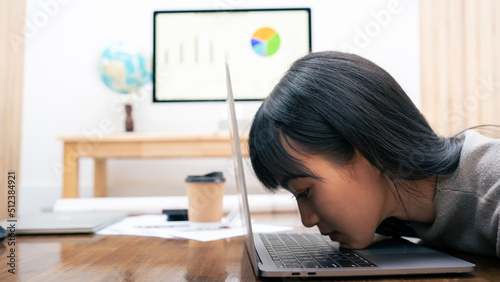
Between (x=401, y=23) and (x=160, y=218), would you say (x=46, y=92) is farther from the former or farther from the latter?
(x=401, y=23)

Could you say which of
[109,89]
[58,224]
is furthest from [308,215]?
[109,89]

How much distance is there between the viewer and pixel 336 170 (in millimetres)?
577

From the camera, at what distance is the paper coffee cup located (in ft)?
2.61

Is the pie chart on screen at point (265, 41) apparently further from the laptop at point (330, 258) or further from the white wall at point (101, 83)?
the laptop at point (330, 258)

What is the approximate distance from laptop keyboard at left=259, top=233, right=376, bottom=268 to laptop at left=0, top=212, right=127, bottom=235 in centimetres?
33

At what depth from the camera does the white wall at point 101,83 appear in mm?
2721

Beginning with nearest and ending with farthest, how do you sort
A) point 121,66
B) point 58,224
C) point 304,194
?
point 304,194
point 58,224
point 121,66

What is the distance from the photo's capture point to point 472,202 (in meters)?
0.55

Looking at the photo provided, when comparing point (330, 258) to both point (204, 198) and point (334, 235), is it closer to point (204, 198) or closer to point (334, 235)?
point (334, 235)

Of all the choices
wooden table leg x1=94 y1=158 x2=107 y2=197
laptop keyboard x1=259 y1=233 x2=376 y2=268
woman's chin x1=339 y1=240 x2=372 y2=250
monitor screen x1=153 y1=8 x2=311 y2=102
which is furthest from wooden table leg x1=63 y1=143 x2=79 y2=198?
woman's chin x1=339 y1=240 x2=372 y2=250

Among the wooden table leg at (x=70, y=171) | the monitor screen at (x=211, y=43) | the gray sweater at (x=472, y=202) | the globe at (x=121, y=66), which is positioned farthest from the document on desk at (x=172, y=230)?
the monitor screen at (x=211, y=43)

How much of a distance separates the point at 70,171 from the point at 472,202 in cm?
208

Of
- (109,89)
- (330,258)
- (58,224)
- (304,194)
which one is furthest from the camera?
(109,89)

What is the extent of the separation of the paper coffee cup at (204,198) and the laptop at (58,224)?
0.59ft
